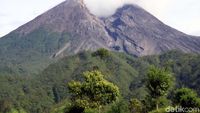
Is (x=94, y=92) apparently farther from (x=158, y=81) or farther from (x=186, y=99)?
(x=158, y=81)

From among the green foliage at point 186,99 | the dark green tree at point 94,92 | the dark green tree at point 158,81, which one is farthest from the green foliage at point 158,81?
the dark green tree at point 94,92

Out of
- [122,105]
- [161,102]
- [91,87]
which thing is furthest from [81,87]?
[161,102]

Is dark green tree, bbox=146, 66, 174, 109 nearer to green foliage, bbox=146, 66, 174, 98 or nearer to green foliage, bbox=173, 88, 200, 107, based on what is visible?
green foliage, bbox=146, 66, 174, 98

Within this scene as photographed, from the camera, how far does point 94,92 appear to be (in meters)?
133

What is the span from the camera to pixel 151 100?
133500mm

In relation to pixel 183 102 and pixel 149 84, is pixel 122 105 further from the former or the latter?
pixel 149 84

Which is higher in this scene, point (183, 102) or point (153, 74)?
point (153, 74)

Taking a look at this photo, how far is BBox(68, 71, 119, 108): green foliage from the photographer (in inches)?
5186

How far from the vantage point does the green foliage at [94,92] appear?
13171 cm

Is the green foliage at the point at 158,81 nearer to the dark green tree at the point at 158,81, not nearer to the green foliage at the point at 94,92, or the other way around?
the dark green tree at the point at 158,81

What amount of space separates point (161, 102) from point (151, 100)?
13016mm

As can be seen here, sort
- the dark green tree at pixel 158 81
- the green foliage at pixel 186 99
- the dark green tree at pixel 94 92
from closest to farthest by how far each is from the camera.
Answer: the dark green tree at pixel 158 81 → the green foliage at pixel 186 99 → the dark green tree at pixel 94 92

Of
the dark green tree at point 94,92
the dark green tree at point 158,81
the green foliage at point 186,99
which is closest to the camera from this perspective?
the dark green tree at point 158,81

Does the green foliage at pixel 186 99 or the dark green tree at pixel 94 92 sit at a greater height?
the dark green tree at pixel 94 92
